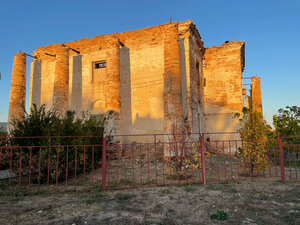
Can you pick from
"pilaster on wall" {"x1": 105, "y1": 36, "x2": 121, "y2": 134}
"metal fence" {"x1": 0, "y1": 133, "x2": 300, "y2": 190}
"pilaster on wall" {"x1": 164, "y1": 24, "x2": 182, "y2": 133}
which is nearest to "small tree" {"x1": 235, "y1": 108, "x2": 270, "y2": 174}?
"metal fence" {"x1": 0, "y1": 133, "x2": 300, "y2": 190}

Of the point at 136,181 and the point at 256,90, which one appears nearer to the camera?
the point at 136,181

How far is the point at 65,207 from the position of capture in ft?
13.6

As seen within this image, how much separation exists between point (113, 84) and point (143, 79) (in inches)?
70.4

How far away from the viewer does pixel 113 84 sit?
11.9 metres

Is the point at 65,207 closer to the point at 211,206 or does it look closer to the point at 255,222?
the point at 211,206

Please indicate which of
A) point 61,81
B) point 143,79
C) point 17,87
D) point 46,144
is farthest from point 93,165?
point 17,87

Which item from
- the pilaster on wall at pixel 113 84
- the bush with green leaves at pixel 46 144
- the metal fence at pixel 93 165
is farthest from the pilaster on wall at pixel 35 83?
the bush with green leaves at pixel 46 144

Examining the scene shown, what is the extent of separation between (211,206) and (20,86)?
49.1 ft

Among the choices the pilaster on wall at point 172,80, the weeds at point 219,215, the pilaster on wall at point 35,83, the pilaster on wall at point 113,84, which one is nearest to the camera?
the weeds at point 219,215

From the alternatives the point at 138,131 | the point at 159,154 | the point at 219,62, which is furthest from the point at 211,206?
the point at 219,62

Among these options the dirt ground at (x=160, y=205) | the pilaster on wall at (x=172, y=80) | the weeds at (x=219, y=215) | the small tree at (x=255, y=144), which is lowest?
the dirt ground at (x=160, y=205)

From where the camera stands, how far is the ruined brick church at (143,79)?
11039mm

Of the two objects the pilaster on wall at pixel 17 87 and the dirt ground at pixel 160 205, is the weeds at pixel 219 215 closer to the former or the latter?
the dirt ground at pixel 160 205

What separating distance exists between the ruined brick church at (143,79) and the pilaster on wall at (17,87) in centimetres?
6
